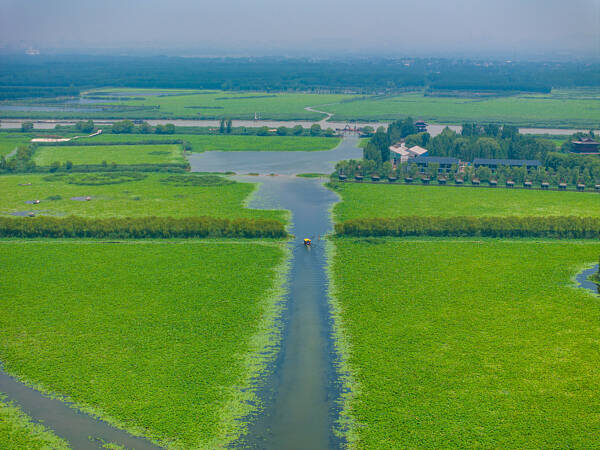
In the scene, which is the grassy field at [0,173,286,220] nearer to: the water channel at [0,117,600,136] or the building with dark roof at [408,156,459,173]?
the building with dark roof at [408,156,459,173]

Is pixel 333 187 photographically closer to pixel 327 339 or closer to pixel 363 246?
pixel 363 246

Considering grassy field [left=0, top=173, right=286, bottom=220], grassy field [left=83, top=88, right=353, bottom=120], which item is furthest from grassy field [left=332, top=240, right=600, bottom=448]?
grassy field [left=83, top=88, right=353, bottom=120]

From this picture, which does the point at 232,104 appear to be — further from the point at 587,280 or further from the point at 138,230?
the point at 587,280

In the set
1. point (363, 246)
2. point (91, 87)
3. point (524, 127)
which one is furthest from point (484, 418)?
point (91, 87)

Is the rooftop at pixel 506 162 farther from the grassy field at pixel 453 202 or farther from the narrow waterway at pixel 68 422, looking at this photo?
the narrow waterway at pixel 68 422

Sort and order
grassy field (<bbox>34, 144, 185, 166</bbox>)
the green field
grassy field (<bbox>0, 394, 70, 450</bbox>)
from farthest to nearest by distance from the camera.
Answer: the green field < grassy field (<bbox>34, 144, 185, 166</bbox>) < grassy field (<bbox>0, 394, 70, 450</bbox>)

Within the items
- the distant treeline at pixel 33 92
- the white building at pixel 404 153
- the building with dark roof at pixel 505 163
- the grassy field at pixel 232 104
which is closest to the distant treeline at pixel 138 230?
the white building at pixel 404 153
